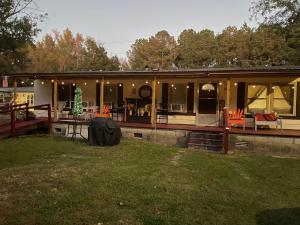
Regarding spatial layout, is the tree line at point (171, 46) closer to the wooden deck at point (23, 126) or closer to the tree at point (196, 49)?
the tree at point (196, 49)

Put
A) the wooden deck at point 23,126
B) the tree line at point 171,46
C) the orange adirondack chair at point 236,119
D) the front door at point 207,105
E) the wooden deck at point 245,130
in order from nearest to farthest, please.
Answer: the wooden deck at point 245,130, the orange adirondack chair at point 236,119, the wooden deck at point 23,126, the front door at point 207,105, the tree line at point 171,46

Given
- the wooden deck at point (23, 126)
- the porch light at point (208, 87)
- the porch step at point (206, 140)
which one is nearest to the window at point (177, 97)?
the porch light at point (208, 87)

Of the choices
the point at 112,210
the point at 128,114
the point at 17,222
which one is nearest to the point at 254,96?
the point at 128,114

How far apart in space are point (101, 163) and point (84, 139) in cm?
455

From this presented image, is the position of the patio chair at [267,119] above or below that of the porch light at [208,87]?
below

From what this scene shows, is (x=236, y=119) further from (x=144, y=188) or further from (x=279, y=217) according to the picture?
(x=279, y=217)

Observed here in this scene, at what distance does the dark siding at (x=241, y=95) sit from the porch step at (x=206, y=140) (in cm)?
235

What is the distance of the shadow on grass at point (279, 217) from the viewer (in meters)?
4.80

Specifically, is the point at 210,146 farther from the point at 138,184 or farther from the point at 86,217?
the point at 86,217

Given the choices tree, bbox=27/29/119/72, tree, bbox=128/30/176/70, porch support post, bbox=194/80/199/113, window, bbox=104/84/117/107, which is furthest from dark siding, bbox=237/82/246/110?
tree, bbox=128/30/176/70

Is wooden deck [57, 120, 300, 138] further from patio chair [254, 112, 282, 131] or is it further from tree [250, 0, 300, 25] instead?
tree [250, 0, 300, 25]

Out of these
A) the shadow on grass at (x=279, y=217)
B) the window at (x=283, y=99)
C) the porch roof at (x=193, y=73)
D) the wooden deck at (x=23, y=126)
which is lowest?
the shadow on grass at (x=279, y=217)

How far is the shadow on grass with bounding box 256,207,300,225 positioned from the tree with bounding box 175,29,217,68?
3478 cm

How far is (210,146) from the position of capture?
11.4 metres
